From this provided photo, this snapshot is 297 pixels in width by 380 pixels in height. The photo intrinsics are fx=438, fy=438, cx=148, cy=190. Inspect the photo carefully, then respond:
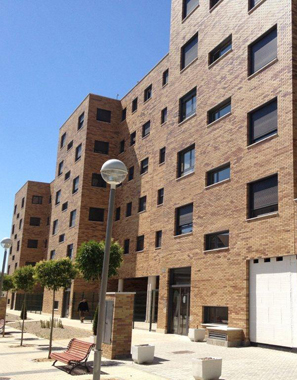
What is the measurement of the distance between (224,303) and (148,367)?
8.10 metres

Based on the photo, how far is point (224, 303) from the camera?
19.2m

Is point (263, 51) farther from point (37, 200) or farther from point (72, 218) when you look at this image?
point (37, 200)

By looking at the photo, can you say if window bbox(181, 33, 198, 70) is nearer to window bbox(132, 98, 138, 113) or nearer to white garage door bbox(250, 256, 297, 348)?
window bbox(132, 98, 138, 113)

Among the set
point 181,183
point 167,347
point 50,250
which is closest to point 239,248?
point 167,347

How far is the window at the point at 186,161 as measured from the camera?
24.1m

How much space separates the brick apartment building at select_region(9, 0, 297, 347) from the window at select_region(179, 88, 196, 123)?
0.23 ft

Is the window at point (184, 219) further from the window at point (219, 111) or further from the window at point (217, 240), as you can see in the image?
the window at point (219, 111)

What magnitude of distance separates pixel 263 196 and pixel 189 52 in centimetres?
1190

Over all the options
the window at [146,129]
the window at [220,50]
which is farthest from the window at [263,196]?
the window at [146,129]

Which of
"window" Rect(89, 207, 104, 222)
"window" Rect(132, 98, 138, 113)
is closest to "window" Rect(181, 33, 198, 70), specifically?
"window" Rect(132, 98, 138, 113)

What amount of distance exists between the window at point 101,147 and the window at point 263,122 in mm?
21466

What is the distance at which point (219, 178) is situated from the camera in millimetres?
21438

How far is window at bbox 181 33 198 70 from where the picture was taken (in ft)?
83.9

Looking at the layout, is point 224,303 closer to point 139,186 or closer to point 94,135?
point 139,186
